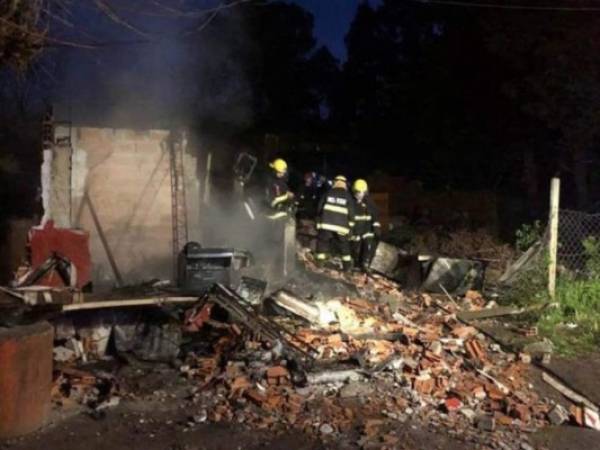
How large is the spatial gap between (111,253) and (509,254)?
730cm

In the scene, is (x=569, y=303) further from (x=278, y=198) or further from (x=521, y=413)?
(x=278, y=198)

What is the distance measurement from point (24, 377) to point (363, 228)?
682cm

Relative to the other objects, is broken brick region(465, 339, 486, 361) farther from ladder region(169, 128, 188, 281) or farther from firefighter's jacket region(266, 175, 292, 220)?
ladder region(169, 128, 188, 281)

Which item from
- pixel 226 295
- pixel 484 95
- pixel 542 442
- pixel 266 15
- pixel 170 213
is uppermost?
pixel 266 15

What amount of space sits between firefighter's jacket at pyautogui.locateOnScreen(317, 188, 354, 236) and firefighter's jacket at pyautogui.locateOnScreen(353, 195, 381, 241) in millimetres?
340

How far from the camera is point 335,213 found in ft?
34.2

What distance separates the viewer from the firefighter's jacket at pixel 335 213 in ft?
34.1

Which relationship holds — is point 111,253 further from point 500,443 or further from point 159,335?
point 500,443

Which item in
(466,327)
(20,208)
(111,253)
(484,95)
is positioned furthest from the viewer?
(484,95)

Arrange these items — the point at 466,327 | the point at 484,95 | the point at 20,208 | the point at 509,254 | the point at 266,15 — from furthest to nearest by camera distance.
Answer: the point at 266,15, the point at 484,95, the point at 20,208, the point at 509,254, the point at 466,327

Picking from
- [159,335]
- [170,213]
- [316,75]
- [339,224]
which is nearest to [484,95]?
[316,75]

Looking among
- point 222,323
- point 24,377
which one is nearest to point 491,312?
point 222,323

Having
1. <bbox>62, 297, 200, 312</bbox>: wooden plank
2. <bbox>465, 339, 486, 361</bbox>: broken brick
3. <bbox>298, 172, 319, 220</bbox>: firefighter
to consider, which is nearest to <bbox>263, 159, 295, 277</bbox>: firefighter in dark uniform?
<bbox>298, 172, 319, 220</bbox>: firefighter

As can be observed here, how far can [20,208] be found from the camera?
1545cm
